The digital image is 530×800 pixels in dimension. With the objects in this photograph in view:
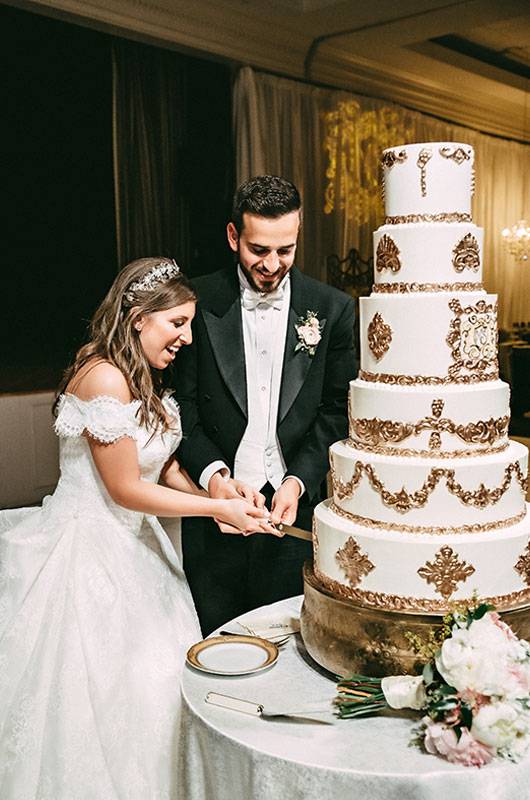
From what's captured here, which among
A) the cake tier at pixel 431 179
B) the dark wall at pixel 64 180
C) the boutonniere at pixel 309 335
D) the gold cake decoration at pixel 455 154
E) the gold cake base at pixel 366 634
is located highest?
the dark wall at pixel 64 180

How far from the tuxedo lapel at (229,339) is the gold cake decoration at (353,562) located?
913 millimetres

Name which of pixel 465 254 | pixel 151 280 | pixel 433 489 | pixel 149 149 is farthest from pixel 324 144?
pixel 433 489

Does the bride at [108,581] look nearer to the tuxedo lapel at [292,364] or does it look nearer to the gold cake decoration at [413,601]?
the tuxedo lapel at [292,364]

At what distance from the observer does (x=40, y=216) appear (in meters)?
8.48

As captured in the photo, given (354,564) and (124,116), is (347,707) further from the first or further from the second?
(124,116)

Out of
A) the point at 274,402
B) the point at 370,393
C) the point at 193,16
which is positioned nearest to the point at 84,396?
the point at 274,402

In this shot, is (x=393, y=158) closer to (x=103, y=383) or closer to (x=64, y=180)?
(x=103, y=383)

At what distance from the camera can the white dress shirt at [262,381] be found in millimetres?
2826

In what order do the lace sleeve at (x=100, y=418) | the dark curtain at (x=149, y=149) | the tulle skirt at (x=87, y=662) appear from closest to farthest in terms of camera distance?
the tulle skirt at (x=87, y=662), the lace sleeve at (x=100, y=418), the dark curtain at (x=149, y=149)

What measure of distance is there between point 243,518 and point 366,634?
590 mm

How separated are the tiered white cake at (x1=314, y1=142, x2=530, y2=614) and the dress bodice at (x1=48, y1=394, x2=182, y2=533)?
0.86 m

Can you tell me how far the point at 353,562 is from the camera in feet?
6.33

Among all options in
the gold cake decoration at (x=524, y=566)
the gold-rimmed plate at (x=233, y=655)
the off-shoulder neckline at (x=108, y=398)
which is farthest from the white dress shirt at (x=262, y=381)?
the gold cake decoration at (x=524, y=566)

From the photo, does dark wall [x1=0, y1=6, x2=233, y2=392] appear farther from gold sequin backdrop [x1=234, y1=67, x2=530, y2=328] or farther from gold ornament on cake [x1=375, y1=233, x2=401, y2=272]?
gold ornament on cake [x1=375, y1=233, x2=401, y2=272]
